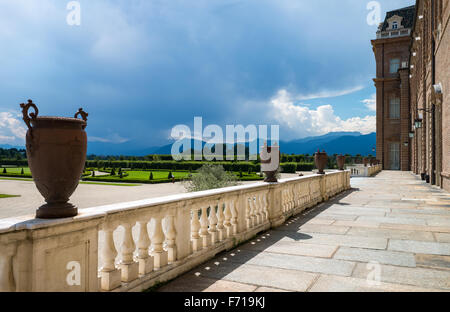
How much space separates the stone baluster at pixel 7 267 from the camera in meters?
2.46

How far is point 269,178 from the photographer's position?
7.59 meters

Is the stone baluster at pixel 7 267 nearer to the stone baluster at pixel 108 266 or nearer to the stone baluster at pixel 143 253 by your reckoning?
the stone baluster at pixel 108 266

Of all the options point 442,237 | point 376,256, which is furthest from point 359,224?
point 376,256

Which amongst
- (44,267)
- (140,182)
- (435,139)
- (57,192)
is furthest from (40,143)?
(140,182)

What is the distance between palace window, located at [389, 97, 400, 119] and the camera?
42.7 meters

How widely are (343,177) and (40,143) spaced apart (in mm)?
15343

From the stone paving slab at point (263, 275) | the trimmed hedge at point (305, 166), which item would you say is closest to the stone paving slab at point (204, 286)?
the stone paving slab at point (263, 275)

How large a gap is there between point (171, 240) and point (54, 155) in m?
1.96

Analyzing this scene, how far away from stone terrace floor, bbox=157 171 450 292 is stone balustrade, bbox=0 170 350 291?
265 mm

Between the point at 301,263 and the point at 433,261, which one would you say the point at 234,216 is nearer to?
the point at 301,263

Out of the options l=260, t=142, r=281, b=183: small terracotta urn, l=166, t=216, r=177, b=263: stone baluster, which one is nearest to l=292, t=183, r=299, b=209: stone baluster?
l=260, t=142, r=281, b=183: small terracotta urn

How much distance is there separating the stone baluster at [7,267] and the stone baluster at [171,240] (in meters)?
Answer: 1.95

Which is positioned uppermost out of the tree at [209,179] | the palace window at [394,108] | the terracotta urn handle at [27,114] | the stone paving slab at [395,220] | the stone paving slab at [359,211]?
the palace window at [394,108]

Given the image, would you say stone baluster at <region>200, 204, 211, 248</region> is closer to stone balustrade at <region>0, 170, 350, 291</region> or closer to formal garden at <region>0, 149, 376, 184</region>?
stone balustrade at <region>0, 170, 350, 291</region>
